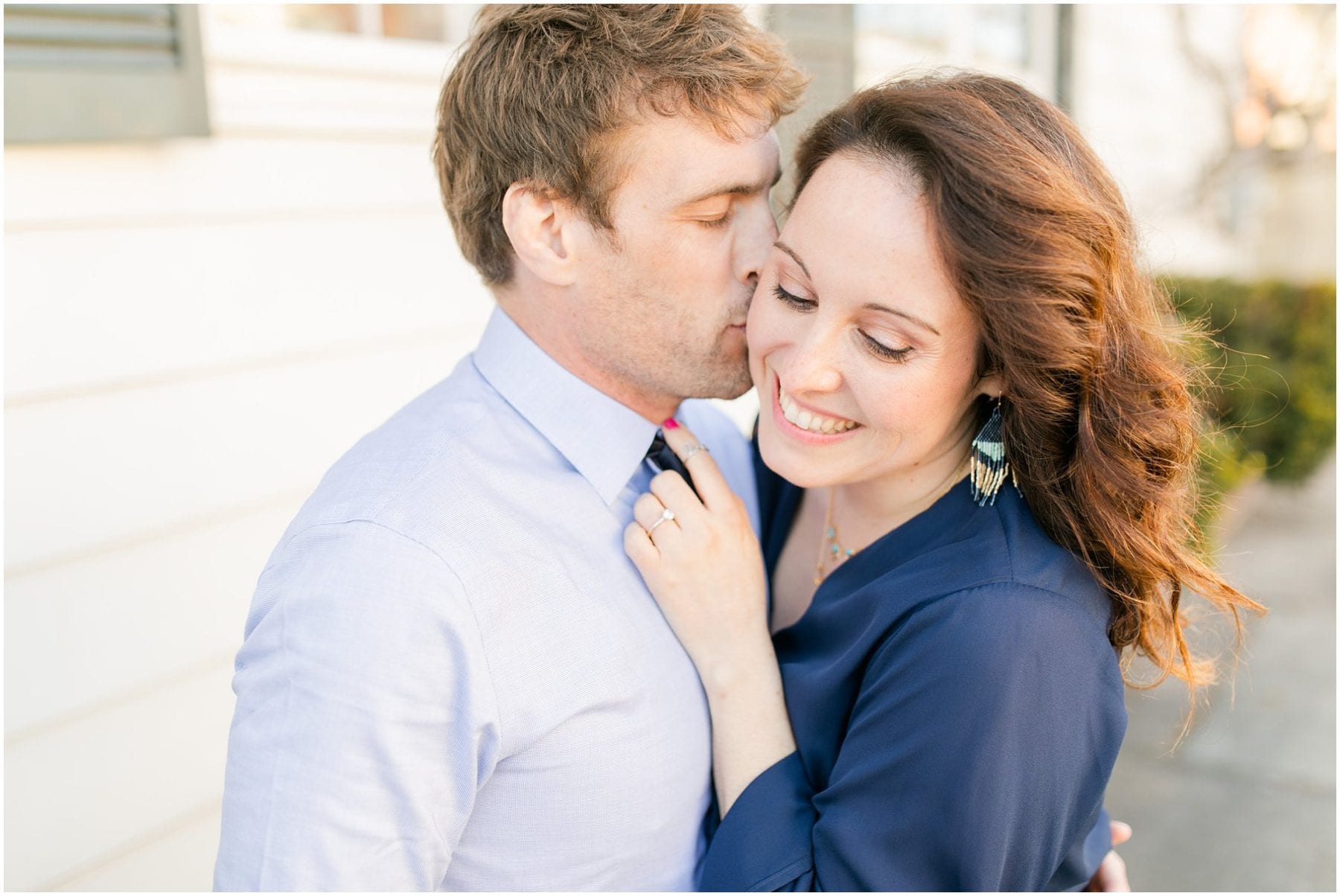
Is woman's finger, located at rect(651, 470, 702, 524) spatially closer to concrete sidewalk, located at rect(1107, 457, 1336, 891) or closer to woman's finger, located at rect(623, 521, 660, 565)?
woman's finger, located at rect(623, 521, 660, 565)

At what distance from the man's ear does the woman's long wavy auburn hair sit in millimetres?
435

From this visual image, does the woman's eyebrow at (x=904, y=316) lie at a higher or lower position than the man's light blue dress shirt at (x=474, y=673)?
higher

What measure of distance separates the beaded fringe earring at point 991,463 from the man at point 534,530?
17.4 inches

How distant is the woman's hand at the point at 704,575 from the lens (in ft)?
5.62

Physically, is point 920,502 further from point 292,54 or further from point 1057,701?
point 292,54

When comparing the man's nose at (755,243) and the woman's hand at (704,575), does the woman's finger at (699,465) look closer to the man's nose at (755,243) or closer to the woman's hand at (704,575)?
the woman's hand at (704,575)

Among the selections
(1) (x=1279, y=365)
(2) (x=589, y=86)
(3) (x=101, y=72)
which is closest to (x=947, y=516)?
(2) (x=589, y=86)

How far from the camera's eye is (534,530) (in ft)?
5.33

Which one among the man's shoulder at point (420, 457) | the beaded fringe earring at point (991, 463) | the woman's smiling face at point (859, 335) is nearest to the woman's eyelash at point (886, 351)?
the woman's smiling face at point (859, 335)

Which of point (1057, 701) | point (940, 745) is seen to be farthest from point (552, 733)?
point (1057, 701)

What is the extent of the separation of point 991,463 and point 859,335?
12.2 inches

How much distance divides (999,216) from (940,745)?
0.70 m

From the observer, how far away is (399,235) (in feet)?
9.07

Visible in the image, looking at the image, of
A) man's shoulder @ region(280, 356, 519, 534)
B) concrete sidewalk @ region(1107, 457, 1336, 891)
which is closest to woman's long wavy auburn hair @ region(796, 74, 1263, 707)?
man's shoulder @ region(280, 356, 519, 534)
